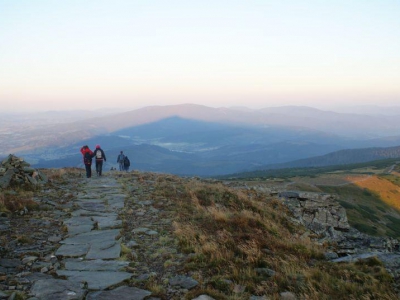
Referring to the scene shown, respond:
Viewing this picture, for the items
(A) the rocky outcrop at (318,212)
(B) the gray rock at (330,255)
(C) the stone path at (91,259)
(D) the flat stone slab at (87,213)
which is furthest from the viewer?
(A) the rocky outcrop at (318,212)

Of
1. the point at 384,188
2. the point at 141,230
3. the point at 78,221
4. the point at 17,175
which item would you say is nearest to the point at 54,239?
the point at 78,221

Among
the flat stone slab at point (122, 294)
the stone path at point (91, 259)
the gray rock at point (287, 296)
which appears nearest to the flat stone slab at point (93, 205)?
the stone path at point (91, 259)

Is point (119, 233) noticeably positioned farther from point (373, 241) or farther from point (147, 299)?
point (373, 241)

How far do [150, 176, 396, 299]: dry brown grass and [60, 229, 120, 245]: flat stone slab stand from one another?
193cm

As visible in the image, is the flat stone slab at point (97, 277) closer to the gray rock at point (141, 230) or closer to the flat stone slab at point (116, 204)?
the gray rock at point (141, 230)

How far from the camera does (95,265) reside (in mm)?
7559

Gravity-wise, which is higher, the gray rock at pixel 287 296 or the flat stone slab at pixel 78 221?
the flat stone slab at pixel 78 221

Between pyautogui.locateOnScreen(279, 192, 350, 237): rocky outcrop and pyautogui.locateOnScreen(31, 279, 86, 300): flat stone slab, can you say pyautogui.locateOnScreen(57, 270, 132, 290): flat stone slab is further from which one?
pyautogui.locateOnScreen(279, 192, 350, 237): rocky outcrop

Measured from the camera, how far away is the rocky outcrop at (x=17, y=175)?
14484mm

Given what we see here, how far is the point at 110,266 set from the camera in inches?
296

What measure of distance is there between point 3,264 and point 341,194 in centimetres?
6948

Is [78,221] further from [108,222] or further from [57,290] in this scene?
[57,290]

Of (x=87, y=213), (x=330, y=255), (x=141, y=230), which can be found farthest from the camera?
(x=87, y=213)

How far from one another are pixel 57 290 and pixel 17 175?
10930mm
